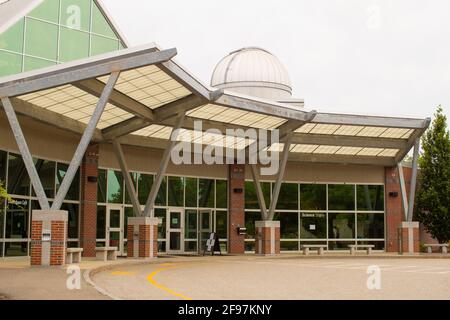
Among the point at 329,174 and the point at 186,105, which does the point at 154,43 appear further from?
the point at 329,174

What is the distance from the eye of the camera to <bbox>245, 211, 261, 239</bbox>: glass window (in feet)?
104

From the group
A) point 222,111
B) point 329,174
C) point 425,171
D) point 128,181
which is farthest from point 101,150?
point 425,171

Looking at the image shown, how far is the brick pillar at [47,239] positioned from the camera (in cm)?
1717

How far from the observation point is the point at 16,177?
73.4 ft

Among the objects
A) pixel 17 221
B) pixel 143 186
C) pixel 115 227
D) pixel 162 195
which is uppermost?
pixel 143 186

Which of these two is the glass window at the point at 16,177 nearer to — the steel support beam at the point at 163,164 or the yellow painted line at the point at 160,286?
the steel support beam at the point at 163,164

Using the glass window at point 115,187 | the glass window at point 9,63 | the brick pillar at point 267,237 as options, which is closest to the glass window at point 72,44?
the glass window at point 9,63

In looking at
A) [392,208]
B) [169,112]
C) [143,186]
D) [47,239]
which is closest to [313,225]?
[392,208]

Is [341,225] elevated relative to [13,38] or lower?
lower

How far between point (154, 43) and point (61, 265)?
6.87 m

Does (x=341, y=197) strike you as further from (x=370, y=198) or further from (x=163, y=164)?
(x=163, y=164)

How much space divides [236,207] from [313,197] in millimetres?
4765

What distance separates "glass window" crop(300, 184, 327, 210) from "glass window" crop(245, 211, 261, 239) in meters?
2.66

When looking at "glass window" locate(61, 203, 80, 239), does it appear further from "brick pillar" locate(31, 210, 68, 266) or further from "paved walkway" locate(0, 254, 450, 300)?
"brick pillar" locate(31, 210, 68, 266)
